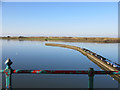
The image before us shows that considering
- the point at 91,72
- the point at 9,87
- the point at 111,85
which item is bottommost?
the point at 111,85

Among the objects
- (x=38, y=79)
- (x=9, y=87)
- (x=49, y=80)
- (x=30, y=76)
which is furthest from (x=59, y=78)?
(x=9, y=87)

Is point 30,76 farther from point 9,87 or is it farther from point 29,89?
point 9,87

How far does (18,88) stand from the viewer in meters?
10.7

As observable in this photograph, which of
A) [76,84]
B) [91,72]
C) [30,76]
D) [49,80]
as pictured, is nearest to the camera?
[91,72]

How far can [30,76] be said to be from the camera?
1348 centimetres

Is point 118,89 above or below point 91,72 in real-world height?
below

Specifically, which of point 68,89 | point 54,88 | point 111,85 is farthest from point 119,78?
point 54,88

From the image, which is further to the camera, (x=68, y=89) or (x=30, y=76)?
(x=30, y=76)

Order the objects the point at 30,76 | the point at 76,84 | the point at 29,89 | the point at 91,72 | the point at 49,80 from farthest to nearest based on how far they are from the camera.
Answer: the point at 30,76, the point at 49,80, the point at 76,84, the point at 29,89, the point at 91,72

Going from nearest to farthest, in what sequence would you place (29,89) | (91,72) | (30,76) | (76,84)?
(91,72) → (29,89) → (76,84) → (30,76)

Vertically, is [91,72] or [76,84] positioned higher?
[91,72]

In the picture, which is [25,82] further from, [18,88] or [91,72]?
[91,72]

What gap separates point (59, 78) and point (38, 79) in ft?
6.61

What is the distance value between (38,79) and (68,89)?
11.5 ft
